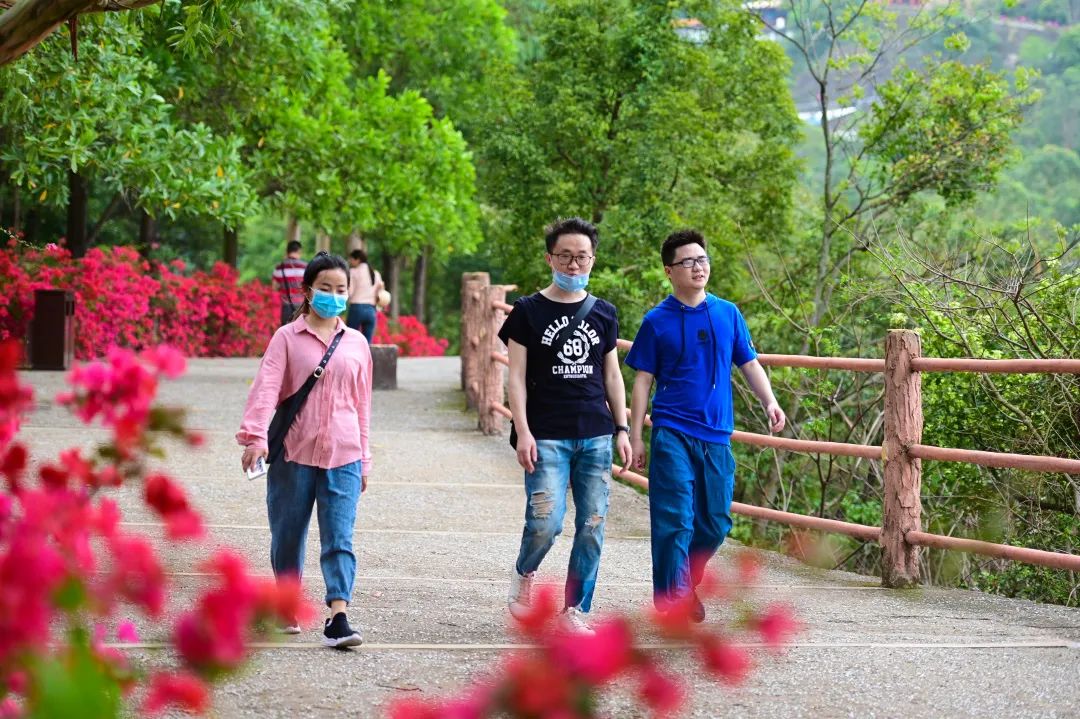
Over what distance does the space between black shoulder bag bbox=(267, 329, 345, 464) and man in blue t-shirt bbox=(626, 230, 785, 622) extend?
4.00ft

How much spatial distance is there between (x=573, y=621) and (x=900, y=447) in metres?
2.53

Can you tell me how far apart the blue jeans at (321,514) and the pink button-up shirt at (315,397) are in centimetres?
6

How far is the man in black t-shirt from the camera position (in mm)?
5637

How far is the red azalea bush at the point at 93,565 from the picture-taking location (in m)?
1.84

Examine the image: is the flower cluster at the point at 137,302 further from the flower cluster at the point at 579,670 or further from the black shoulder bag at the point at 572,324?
the flower cluster at the point at 579,670

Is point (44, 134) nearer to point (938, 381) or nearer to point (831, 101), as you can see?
point (938, 381)

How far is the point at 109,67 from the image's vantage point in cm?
1434

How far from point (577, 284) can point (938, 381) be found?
569 centimetres

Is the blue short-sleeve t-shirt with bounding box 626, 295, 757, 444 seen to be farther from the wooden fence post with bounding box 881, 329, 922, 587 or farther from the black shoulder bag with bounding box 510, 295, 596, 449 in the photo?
the wooden fence post with bounding box 881, 329, 922, 587

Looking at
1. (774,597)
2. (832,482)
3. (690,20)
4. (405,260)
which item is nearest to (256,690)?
(774,597)

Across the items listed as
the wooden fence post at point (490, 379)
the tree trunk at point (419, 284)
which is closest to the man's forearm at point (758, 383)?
the wooden fence post at point (490, 379)

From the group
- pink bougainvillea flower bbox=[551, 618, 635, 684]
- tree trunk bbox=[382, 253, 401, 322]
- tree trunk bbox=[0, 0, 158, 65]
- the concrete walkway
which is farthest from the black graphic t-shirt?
tree trunk bbox=[382, 253, 401, 322]

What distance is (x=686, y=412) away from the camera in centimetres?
591

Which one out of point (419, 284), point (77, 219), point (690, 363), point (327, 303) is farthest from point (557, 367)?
point (419, 284)
